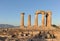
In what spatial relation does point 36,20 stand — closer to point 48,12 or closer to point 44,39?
point 48,12

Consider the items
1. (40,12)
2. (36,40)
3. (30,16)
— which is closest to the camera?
(36,40)

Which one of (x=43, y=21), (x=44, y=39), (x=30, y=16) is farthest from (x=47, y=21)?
(x=44, y=39)

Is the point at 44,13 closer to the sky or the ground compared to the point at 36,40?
closer to the sky

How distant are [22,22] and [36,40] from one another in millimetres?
26862

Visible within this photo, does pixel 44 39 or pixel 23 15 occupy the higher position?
pixel 23 15

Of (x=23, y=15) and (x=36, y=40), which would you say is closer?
(x=36, y=40)

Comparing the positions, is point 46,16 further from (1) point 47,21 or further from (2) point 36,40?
(2) point 36,40

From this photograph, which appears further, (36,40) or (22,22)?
(22,22)

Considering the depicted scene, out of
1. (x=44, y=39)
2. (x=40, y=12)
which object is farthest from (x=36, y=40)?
(x=40, y=12)

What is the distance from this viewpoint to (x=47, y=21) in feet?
192

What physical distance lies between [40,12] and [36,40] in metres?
23.9

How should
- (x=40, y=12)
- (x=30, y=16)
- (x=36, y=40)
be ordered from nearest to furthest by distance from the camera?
1. (x=36, y=40)
2. (x=40, y=12)
3. (x=30, y=16)

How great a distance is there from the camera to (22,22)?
197 feet

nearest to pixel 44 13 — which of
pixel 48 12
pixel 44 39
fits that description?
pixel 48 12
